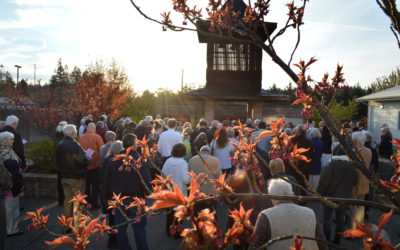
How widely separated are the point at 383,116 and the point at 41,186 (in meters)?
20.9

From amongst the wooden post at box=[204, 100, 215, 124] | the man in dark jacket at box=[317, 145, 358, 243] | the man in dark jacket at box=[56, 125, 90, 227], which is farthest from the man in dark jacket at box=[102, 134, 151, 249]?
the wooden post at box=[204, 100, 215, 124]

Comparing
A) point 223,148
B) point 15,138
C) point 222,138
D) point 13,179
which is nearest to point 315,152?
point 223,148

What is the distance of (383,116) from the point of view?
18172mm

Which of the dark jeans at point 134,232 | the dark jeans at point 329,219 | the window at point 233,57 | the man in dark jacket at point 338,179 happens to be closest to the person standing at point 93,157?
the dark jeans at point 134,232

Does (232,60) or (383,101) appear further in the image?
(383,101)

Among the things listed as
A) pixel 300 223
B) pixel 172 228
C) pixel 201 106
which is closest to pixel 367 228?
pixel 172 228

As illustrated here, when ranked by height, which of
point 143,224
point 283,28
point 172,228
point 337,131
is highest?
point 283,28

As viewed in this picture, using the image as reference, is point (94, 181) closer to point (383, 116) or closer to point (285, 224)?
point (285, 224)

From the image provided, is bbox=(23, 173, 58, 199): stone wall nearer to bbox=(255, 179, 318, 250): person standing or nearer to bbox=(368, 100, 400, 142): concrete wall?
bbox=(255, 179, 318, 250): person standing

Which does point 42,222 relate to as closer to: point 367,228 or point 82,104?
point 367,228

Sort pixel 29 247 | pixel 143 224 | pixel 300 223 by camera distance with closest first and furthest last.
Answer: pixel 300 223, pixel 143 224, pixel 29 247

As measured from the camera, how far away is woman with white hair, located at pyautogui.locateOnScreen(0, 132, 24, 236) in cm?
425

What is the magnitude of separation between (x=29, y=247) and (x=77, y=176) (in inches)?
53.7

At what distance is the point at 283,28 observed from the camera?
4.85ft
